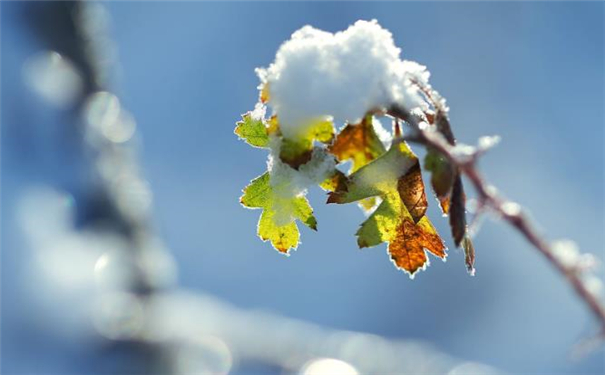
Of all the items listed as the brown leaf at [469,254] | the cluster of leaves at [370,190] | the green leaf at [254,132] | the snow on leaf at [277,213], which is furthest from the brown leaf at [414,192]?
the green leaf at [254,132]

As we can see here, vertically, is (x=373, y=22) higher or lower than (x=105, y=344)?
lower

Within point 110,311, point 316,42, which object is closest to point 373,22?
point 316,42

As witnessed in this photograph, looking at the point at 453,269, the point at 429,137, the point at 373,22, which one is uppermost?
the point at 453,269

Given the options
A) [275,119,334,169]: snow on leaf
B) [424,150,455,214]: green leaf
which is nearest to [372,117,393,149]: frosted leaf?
[275,119,334,169]: snow on leaf

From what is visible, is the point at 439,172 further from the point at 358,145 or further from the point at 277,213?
the point at 277,213

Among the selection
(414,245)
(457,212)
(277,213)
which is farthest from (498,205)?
(277,213)

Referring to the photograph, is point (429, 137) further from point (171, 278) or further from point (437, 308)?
point (437, 308)

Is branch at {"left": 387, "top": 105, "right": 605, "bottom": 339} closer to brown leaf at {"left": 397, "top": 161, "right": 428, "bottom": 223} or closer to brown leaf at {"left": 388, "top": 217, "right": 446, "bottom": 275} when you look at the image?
brown leaf at {"left": 397, "top": 161, "right": 428, "bottom": 223}
